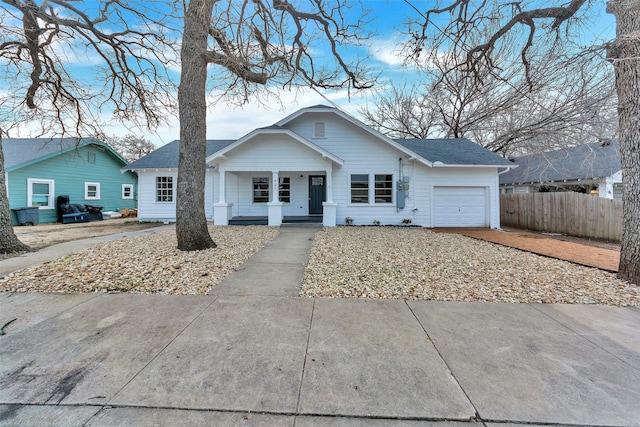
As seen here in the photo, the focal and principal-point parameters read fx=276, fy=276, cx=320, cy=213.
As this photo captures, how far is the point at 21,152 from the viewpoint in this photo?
51.2ft

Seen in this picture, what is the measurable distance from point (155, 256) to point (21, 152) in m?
16.7

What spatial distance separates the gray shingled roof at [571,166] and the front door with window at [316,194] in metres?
10.4

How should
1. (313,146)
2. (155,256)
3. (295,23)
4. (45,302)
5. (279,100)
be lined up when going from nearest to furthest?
(45,302)
(155,256)
(295,23)
(279,100)
(313,146)

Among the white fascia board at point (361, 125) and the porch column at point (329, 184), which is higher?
the white fascia board at point (361, 125)

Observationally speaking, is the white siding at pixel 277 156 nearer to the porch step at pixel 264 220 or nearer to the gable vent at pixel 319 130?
the gable vent at pixel 319 130

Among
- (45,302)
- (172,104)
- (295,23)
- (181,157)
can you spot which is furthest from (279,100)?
(45,302)

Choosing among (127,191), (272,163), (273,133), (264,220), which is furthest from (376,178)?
(127,191)

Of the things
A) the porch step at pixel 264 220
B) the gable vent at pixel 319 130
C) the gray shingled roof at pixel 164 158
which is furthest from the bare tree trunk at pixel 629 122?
the gray shingled roof at pixel 164 158

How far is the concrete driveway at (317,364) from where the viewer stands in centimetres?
196

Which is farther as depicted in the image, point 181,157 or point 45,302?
point 181,157

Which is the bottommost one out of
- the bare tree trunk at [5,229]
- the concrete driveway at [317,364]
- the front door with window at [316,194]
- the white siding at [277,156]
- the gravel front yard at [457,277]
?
the concrete driveway at [317,364]

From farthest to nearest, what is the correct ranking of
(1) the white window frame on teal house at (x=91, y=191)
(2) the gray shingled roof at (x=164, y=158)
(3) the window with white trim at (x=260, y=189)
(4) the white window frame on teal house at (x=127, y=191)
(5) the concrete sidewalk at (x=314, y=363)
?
(4) the white window frame on teal house at (x=127, y=191), (1) the white window frame on teal house at (x=91, y=191), (2) the gray shingled roof at (x=164, y=158), (3) the window with white trim at (x=260, y=189), (5) the concrete sidewalk at (x=314, y=363)

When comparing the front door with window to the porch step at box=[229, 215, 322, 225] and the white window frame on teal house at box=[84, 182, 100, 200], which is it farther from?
the white window frame on teal house at box=[84, 182, 100, 200]

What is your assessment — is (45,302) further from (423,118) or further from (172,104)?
(423,118)
